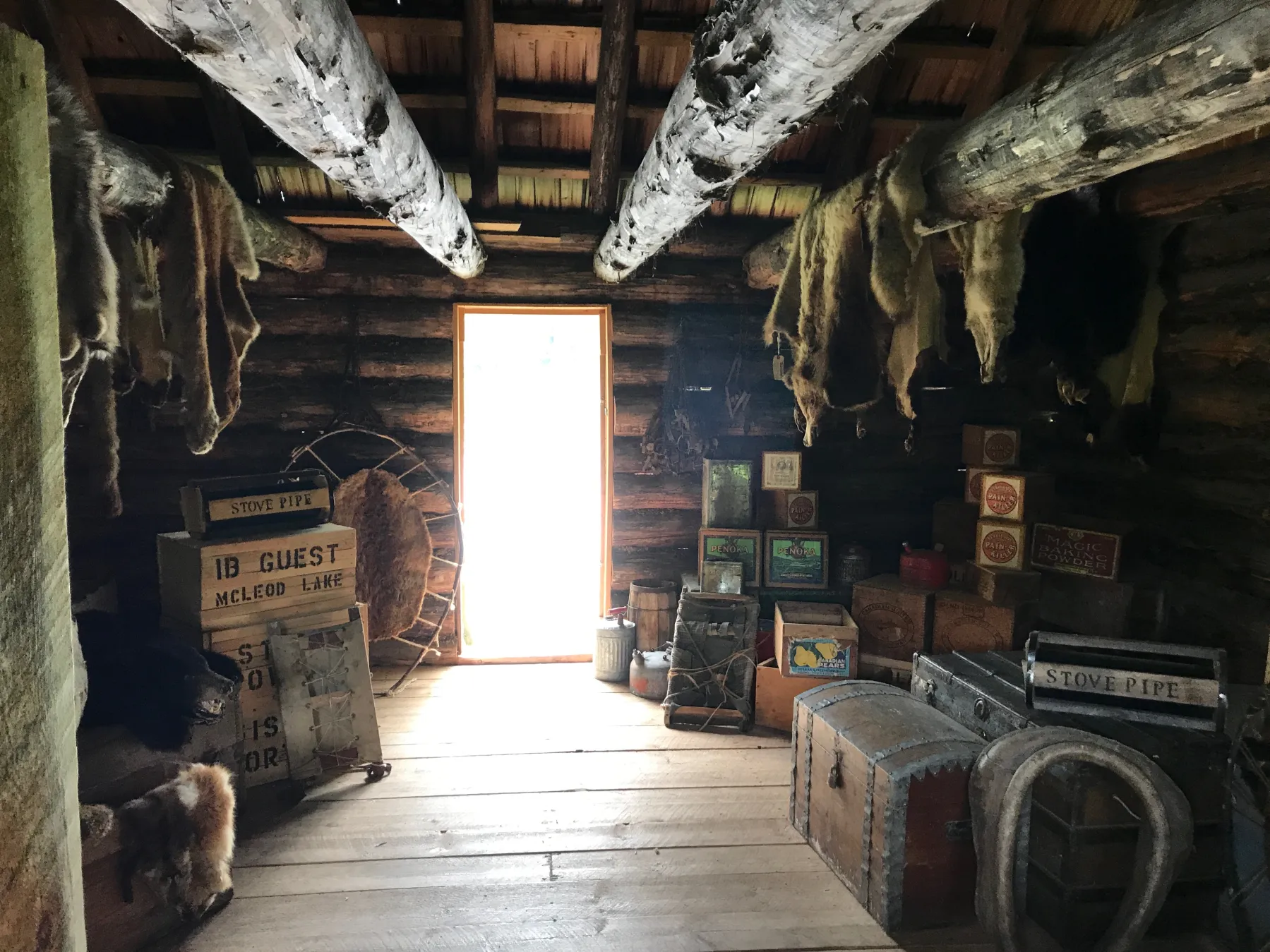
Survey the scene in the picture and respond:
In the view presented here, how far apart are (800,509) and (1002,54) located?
2.77 m

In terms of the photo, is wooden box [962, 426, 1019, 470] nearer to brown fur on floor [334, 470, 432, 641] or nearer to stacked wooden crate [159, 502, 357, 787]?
brown fur on floor [334, 470, 432, 641]

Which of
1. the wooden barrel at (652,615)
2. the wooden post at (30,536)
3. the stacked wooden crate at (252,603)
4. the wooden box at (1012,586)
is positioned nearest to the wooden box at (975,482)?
the wooden box at (1012,586)

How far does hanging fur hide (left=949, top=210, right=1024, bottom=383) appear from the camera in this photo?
238 centimetres

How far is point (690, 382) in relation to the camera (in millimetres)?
5402

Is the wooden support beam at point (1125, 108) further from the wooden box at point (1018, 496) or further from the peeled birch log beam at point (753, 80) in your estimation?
the wooden box at point (1018, 496)

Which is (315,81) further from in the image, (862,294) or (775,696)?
(775,696)

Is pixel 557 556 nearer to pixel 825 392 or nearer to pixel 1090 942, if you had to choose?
pixel 825 392

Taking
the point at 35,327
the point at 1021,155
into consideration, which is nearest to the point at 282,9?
the point at 35,327

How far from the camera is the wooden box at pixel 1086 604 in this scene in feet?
13.1

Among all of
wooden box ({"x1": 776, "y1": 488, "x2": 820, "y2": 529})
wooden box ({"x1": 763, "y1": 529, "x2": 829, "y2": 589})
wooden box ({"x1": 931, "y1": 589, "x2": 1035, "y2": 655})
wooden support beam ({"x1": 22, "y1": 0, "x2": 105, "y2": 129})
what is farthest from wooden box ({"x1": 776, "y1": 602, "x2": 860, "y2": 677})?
wooden support beam ({"x1": 22, "y1": 0, "x2": 105, "y2": 129})

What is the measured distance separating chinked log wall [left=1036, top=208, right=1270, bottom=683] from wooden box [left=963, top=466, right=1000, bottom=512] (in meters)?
0.81

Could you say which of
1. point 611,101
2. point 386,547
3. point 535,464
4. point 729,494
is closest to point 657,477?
point 729,494

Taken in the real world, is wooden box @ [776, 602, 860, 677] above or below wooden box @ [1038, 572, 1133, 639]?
below

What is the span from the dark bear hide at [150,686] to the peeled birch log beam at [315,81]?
7.27 ft
